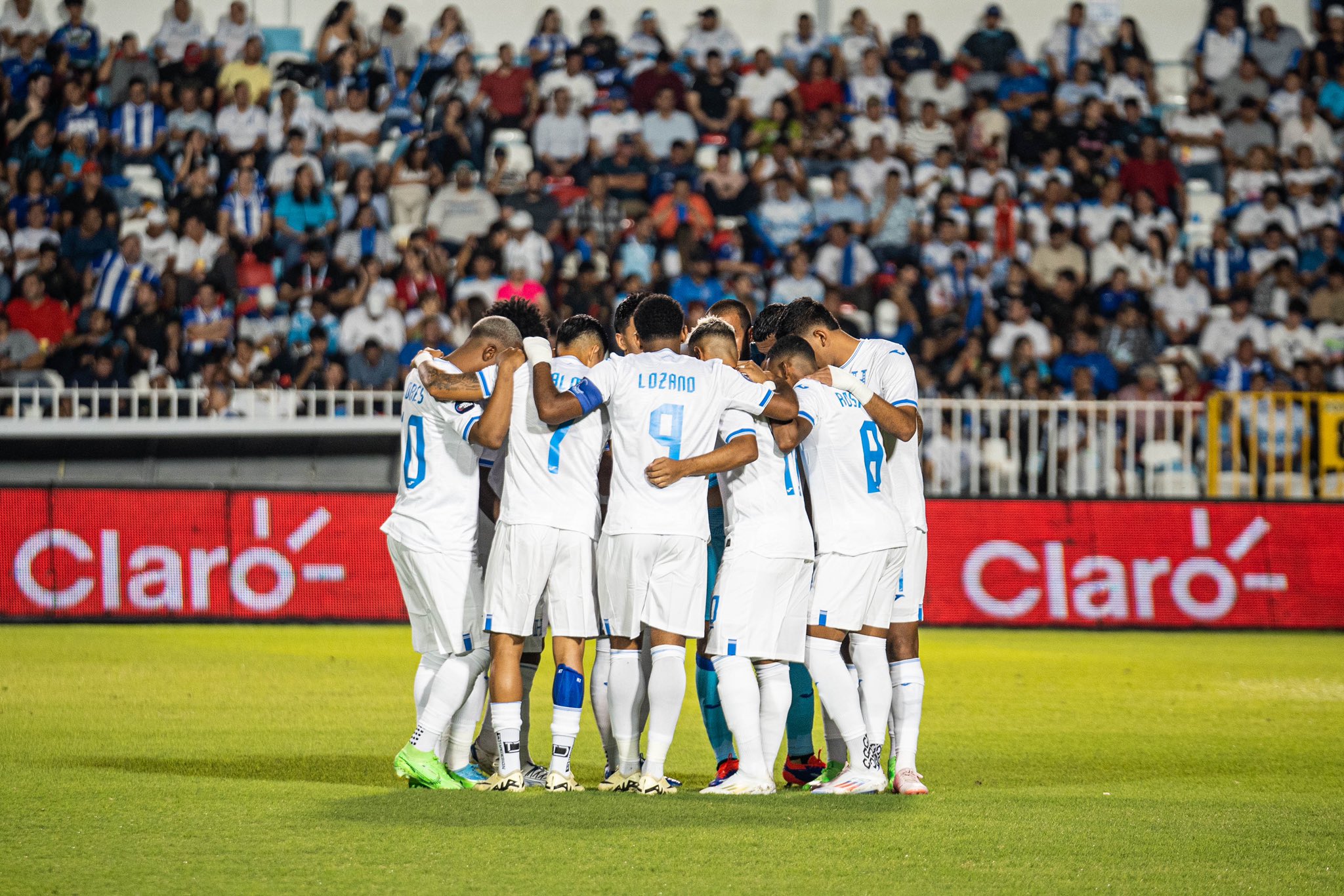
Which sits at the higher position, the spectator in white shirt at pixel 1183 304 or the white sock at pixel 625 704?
the spectator in white shirt at pixel 1183 304

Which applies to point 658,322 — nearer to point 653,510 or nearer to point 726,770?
point 653,510

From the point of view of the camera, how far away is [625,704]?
7.20m

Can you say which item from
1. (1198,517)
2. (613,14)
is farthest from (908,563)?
(613,14)

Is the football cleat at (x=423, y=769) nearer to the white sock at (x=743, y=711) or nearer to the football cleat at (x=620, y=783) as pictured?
the football cleat at (x=620, y=783)

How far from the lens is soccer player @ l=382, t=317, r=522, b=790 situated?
7.27 meters

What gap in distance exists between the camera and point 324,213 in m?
18.7

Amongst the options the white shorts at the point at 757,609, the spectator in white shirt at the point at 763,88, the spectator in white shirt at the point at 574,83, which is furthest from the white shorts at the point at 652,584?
the spectator in white shirt at the point at 763,88

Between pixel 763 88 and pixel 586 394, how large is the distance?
1431 cm

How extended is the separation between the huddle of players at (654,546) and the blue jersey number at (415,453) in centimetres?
1

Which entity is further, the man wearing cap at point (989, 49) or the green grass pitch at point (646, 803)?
the man wearing cap at point (989, 49)

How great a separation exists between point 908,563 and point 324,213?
12495 mm

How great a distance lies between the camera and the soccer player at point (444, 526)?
7270 millimetres

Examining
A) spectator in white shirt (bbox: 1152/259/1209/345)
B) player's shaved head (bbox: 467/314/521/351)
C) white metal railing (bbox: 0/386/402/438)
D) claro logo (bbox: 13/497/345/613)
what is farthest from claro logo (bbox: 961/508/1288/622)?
player's shaved head (bbox: 467/314/521/351)

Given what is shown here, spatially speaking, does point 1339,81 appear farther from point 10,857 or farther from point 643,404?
point 10,857
